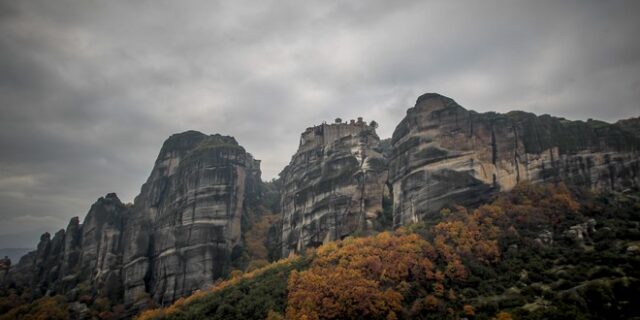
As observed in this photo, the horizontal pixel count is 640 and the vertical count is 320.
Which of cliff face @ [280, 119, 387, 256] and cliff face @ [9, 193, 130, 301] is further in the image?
cliff face @ [9, 193, 130, 301]

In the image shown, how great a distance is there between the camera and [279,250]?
4405 inches

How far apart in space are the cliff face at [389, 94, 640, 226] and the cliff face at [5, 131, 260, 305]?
135 ft

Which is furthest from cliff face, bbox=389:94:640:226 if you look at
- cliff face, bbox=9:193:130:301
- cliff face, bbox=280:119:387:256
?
cliff face, bbox=9:193:130:301

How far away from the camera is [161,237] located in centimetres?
10938

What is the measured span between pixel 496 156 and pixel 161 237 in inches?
2874

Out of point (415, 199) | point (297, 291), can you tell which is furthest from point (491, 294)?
point (415, 199)

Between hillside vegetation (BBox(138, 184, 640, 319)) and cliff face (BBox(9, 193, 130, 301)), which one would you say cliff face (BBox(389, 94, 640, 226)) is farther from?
cliff face (BBox(9, 193, 130, 301))

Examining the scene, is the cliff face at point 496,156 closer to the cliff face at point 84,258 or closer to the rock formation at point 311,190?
the rock formation at point 311,190

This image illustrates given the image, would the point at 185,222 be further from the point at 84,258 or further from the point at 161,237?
the point at 84,258

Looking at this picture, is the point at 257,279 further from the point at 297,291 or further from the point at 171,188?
the point at 171,188

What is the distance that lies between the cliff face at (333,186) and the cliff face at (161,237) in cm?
1442

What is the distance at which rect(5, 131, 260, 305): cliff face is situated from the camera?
Answer: 103m

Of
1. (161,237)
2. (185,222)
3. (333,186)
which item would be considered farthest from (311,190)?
(161,237)

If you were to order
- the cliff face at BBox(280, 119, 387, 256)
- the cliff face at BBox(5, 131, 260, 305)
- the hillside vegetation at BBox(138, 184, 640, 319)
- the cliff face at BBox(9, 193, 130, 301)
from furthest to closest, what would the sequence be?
the cliff face at BBox(9, 193, 130, 301) → the cliff face at BBox(5, 131, 260, 305) → the cliff face at BBox(280, 119, 387, 256) → the hillside vegetation at BBox(138, 184, 640, 319)
